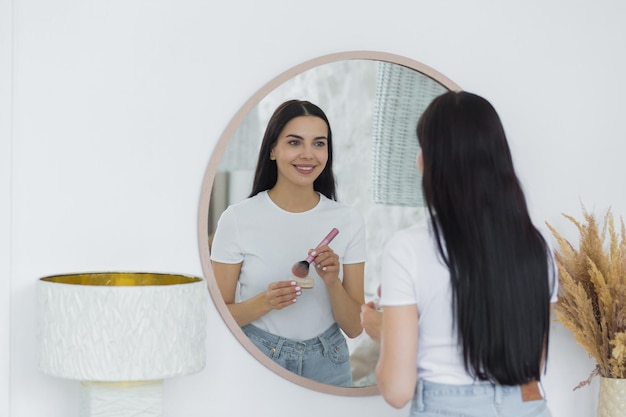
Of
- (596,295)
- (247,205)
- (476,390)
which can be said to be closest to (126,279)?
(247,205)

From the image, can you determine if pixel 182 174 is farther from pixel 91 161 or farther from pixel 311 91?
pixel 311 91

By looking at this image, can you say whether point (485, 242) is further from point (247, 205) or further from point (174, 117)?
point (174, 117)

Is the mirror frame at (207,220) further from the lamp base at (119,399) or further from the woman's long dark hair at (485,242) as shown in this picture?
the woman's long dark hair at (485,242)

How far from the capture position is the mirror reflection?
2.04 m

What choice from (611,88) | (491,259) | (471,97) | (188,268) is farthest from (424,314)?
(611,88)

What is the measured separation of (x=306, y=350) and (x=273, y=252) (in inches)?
10.5

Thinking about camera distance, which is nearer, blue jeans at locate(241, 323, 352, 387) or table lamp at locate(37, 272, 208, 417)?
table lamp at locate(37, 272, 208, 417)

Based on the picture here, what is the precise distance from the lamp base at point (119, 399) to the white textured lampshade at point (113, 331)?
89mm

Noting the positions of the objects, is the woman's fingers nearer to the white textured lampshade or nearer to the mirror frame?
the mirror frame

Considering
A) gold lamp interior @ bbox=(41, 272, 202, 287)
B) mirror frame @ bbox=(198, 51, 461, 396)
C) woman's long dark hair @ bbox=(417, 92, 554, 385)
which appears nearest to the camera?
woman's long dark hair @ bbox=(417, 92, 554, 385)

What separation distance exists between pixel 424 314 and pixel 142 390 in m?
0.63

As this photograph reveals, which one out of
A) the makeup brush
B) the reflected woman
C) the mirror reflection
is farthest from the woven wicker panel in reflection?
the makeup brush

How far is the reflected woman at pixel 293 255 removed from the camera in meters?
2.04

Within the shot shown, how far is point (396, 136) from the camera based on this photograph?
213 centimetres
